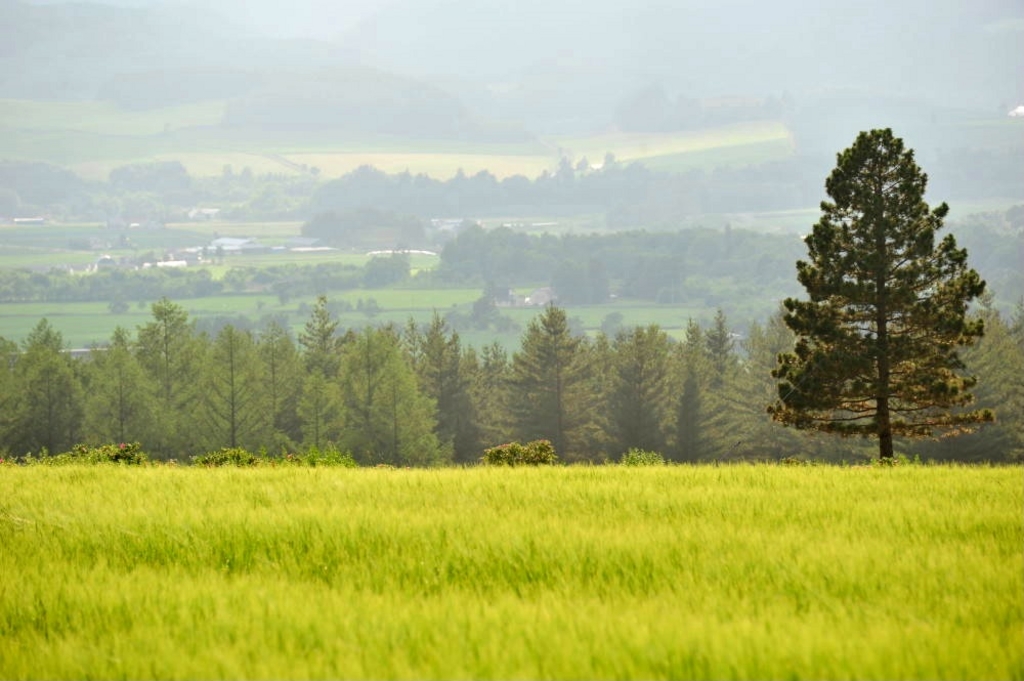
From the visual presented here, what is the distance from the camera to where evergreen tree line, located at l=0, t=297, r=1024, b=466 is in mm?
98875

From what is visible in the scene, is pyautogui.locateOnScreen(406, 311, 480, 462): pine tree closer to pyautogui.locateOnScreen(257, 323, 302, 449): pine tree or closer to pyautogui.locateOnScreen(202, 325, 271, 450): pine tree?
pyautogui.locateOnScreen(257, 323, 302, 449): pine tree

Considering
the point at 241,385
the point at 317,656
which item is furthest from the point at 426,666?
the point at 241,385

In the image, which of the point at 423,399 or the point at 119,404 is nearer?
the point at 119,404

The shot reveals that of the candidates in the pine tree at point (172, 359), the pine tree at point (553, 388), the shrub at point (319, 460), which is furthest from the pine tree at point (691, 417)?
the shrub at point (319, 460)

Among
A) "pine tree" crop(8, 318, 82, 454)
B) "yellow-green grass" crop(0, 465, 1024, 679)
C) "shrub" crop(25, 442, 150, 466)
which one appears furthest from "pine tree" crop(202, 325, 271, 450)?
"yellow-green grass" crop(0, 465, 1024, 679)

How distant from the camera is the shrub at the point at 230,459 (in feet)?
77.6

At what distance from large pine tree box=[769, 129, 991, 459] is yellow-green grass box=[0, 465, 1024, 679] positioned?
16.7 metres

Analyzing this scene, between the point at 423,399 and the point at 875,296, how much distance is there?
73124 millimetres

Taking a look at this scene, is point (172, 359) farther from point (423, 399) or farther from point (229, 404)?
point (423, 399)

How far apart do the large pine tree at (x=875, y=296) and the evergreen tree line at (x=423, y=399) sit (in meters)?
59.7

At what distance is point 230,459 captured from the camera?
24.8 metres

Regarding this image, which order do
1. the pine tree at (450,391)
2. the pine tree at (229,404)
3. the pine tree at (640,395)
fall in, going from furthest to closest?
the pine tree at (450,391)
the pine tree at (640,395)
the pine tree at (229,404)

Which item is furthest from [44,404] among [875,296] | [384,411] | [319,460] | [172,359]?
[875,296]

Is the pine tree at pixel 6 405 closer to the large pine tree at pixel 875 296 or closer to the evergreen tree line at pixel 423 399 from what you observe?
the evergreen tree line at pixel 423 399
